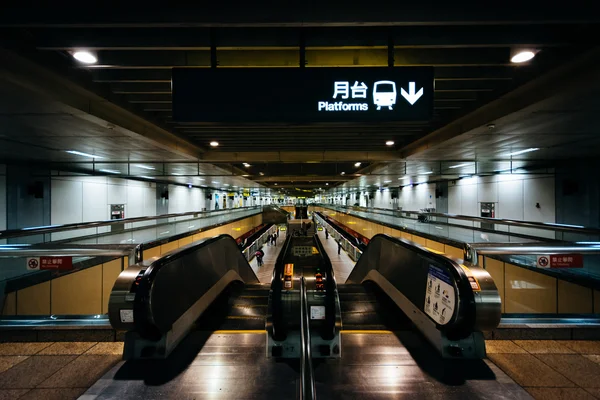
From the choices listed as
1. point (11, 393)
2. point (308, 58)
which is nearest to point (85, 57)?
point (308, 58)

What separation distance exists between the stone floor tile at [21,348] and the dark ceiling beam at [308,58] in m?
3.43

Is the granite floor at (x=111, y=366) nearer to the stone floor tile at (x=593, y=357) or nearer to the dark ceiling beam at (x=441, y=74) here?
the stone floor tile at (x=593, y=357)

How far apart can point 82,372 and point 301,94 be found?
3.35 meters

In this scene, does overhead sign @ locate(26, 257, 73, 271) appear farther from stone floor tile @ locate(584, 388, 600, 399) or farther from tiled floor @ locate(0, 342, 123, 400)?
stone floor tile @ locate(584, 388, 600, 399)

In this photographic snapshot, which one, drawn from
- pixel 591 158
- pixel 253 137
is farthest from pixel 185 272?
pixel 591 158

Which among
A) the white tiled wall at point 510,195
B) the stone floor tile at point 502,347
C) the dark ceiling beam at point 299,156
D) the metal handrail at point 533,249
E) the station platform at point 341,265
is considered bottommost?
the station platform at point 341,265

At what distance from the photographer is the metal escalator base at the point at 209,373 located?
2.30m

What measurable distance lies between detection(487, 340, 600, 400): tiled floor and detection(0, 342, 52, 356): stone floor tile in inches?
180

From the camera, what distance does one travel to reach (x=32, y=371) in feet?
8.57

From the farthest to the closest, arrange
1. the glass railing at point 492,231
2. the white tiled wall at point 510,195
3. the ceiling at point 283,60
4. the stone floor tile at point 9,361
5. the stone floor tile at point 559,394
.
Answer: the white tiled wall at point 510,195
the glass railing at point 492,231
the ceiling at point 283,60
the stone floor tile at point 9,361
the stone floor tile at point 559,394

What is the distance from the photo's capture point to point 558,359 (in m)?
2.76

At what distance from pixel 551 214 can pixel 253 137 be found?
10667mm

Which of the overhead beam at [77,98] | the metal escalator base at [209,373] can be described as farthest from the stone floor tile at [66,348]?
the overhead beam at [77,98]

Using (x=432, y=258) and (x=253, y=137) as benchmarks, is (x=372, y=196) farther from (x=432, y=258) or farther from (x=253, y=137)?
(x=432, y=258)
